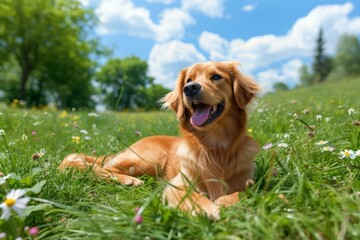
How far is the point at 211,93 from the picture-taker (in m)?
3.31

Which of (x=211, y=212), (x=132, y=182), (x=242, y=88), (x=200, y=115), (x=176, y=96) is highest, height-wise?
(x=242, y=88)

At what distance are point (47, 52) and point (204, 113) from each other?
3176 cm

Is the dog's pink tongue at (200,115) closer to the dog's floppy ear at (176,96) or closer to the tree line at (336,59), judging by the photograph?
the dog's floppy ear at (176,96)

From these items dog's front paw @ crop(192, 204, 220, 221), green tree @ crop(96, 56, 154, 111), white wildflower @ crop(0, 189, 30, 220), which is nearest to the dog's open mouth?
dog's front paw @ crop(192, 204, 220, 221)

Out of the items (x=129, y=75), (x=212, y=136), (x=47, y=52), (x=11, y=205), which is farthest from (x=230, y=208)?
(x=129, y=75)

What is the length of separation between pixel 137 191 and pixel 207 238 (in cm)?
134

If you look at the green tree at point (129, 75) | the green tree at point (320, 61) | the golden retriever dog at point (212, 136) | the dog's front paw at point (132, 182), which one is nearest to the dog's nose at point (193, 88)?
the golden retriever dog at point (212, 136)

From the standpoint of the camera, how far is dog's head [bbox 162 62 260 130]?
130 inches

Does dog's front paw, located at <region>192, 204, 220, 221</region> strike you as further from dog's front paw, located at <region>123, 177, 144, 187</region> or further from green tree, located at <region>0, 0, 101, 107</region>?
green tree, located at <region>0, 0, 101, 107</region>

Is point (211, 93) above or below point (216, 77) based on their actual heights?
below

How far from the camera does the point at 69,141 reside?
4.96 metres

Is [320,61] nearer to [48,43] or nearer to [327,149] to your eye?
[48,43]

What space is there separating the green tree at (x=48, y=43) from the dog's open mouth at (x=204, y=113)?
28.1 meters

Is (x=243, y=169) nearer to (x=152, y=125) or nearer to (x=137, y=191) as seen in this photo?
(x=137, y=191)
